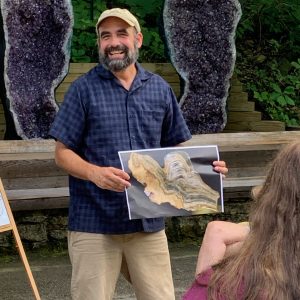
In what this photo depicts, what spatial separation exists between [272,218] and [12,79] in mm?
4378

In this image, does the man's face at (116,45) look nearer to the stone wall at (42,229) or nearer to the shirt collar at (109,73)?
the shirt collar at (109,73)

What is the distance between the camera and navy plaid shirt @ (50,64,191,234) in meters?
3.35

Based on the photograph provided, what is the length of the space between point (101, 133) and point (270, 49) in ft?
20.6

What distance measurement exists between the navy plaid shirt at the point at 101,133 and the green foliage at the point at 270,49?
491 cm

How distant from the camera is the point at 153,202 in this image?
323 cm

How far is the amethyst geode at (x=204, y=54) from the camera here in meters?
6.36

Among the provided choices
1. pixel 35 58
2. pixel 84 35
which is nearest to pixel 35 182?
pixel 35 58

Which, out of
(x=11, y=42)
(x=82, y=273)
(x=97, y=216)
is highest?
(x=11, y=42)

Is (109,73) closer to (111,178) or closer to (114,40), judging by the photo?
(114,40)

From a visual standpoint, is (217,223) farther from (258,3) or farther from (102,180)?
(258,3)

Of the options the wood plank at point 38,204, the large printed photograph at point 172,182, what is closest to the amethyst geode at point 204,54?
the wood plank at point 38,204

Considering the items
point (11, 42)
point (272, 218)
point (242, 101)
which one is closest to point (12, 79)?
point (11, 42)

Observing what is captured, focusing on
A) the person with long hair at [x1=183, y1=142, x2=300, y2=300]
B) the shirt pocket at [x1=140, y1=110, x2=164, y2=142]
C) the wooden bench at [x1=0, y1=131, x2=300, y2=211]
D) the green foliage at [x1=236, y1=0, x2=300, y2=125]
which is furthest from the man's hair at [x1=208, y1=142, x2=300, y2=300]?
the green foliage at [x1=236, y1=0, x2=300, y2=125]

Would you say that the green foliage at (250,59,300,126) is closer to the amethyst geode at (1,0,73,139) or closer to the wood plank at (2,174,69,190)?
the wood plank at (2,174,69,190)
